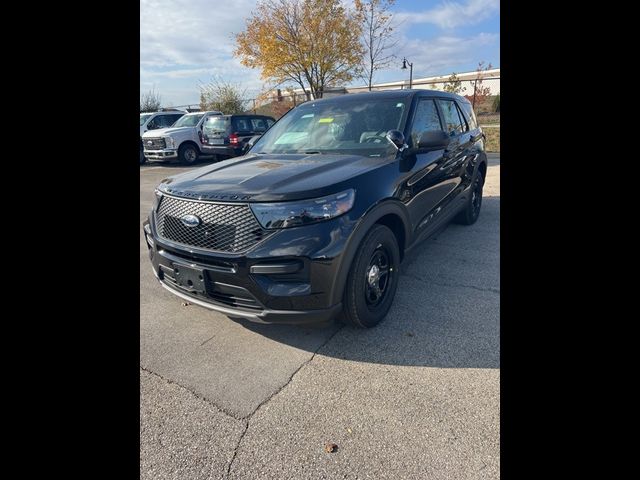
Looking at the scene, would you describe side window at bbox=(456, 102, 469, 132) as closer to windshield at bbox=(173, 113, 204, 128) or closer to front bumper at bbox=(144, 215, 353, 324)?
front bumper at bbox=(144, 215, 353, 324)

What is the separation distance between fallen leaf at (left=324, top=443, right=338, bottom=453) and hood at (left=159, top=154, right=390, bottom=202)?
1321 mm

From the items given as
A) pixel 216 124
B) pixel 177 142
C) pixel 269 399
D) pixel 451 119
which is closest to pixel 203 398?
pixel 269 399

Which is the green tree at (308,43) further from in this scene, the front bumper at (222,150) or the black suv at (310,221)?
the black suv at (310,221)

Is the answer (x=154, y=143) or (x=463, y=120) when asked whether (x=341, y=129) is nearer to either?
(x=463, y=120)

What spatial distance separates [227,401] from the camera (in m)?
2.19

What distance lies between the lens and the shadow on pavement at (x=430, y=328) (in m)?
2.53

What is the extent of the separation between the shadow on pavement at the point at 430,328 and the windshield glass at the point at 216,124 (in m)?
11.3

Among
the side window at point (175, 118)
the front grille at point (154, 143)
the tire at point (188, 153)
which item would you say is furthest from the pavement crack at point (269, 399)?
the side window at point (175, 118)

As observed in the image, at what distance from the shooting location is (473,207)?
5.45 metres

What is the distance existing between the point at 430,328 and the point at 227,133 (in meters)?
12.2
